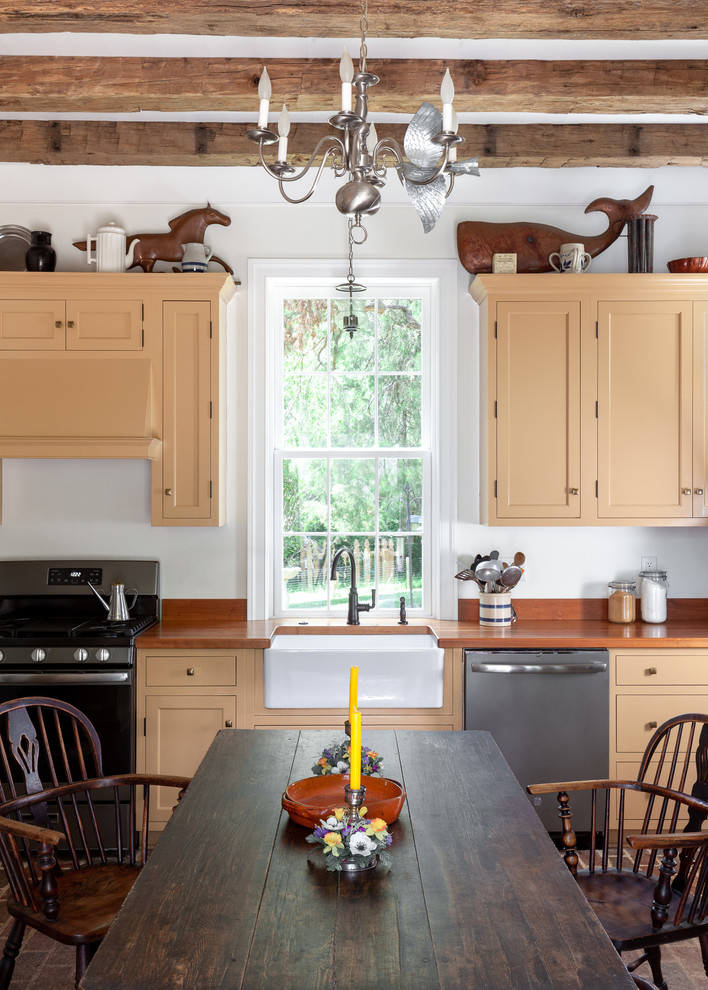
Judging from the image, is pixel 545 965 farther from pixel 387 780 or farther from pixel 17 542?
pixel 17 542

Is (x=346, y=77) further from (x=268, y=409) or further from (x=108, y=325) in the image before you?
(x=268, y=409)

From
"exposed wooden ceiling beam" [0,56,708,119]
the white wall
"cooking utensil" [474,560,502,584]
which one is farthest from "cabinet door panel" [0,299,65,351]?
"cooking utensil" [474,560,502,584]

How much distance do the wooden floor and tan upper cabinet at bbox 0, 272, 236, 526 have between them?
174cm

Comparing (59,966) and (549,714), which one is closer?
(59,966)

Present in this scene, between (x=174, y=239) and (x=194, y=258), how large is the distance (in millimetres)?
185

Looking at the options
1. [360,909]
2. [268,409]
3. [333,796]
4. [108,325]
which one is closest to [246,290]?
[268,409]

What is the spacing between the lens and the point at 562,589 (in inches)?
163

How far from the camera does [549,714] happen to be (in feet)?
11.5

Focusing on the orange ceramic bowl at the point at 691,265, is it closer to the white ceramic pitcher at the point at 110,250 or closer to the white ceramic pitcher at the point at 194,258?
the white ceramic pitcher at the point at 194,258

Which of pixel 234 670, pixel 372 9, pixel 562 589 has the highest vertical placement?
pixel 372 9

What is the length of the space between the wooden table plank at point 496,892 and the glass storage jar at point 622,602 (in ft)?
6.44

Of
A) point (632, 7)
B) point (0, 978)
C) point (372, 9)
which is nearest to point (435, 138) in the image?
point (372, 9)

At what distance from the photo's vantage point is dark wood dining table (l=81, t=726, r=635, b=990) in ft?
4.19

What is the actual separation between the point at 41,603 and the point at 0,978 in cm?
216
